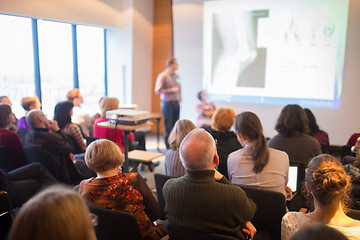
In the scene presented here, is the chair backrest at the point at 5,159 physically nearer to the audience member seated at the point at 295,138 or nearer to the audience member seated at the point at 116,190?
the audience member seated at the point at 116,190

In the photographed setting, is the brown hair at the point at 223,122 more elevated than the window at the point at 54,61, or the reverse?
the window at the point at 54,61

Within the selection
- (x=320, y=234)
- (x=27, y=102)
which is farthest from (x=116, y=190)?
(x=27, y=102)

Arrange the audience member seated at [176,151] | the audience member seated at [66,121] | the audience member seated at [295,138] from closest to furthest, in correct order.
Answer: the audience member seated at [176,151] < the audience member seated at [295,138] < the audience member seated at [66,121]

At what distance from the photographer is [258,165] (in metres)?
2.13

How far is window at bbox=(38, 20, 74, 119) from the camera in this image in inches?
208

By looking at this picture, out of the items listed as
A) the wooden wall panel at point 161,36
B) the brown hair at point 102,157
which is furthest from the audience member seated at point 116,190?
the wooden wall panel at point 161,36

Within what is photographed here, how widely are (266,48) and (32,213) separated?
5461 millimetres

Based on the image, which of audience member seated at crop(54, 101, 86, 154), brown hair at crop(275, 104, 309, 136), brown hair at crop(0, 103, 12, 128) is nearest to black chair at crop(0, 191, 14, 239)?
brown hair at crop(0, 103, 12, 128)

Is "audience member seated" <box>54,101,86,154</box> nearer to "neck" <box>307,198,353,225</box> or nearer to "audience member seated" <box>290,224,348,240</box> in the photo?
"neck" <box>307,198,353,225</box>

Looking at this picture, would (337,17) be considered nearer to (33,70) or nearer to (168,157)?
(168,157)

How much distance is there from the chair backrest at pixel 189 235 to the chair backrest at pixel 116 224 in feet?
0.61

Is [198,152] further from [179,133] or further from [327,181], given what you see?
[179,133]

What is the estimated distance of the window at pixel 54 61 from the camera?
529 cm

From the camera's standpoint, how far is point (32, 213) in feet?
2.57
